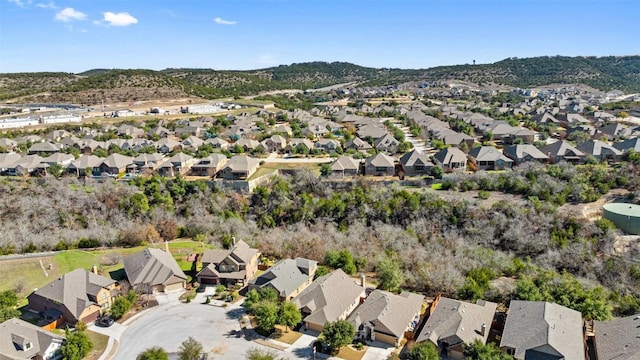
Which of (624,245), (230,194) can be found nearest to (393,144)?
(230,194)

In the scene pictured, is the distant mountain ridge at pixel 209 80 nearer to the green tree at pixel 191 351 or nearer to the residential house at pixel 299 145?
Answer: the residential house at pixel 299 145

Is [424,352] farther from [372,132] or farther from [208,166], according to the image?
[372,132]

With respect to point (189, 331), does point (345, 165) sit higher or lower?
higher

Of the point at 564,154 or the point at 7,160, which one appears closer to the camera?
the point at 564,154

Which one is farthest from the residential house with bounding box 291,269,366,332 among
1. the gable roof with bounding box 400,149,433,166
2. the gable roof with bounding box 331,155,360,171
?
the gable roof with bounding box 400,149,433,166

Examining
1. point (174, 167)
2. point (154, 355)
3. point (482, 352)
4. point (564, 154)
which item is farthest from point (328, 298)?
point (564, 154)

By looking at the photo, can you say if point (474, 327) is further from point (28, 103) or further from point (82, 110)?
point (28, 103)
